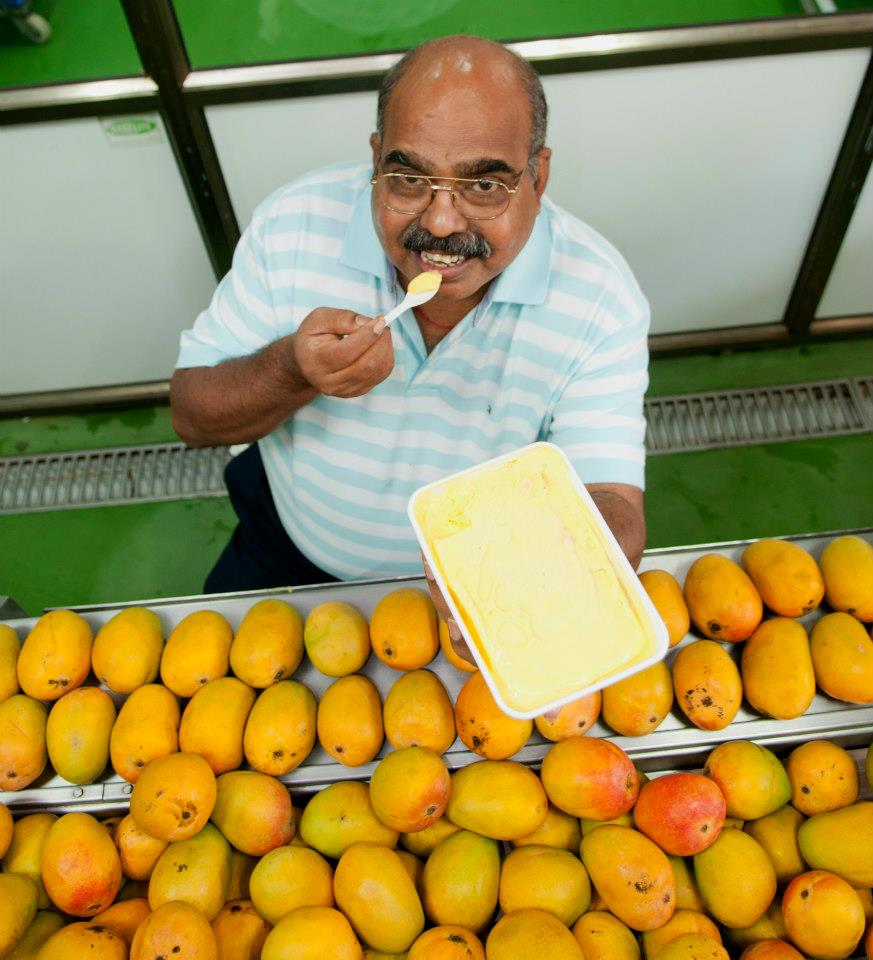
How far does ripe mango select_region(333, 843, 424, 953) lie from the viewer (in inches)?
45.5

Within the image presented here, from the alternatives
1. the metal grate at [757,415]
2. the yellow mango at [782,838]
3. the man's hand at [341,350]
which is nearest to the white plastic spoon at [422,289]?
the man's hand at [341,350]

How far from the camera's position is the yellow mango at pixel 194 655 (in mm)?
1399

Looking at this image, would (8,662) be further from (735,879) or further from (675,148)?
(675,148)

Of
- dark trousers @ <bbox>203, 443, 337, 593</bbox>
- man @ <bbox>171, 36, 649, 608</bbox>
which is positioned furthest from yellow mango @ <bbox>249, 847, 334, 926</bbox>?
dark trousers @ <bbox>203, 443, 337, 593</bbox>

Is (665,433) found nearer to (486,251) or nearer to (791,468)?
(791,468)

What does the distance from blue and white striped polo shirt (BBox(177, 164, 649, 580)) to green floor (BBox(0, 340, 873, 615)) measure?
→ 134 cm

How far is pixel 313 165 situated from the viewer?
8.72ft

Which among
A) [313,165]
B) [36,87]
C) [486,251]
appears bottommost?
[313,165]

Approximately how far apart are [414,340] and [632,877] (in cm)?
103

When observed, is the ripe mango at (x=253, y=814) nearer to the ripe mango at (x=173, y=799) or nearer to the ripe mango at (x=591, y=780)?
the ripe mango at (x=173, y=799)

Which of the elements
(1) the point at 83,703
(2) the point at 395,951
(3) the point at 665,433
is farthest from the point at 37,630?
(3) the point at 665,433

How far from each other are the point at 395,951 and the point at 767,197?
8.87ft

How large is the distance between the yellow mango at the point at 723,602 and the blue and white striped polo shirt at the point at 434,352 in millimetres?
242

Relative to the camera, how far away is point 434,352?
165 cm
